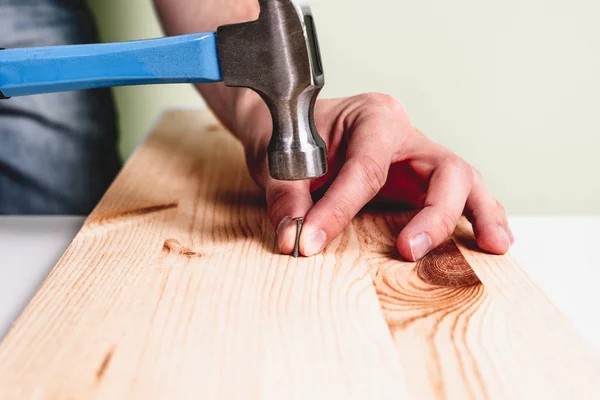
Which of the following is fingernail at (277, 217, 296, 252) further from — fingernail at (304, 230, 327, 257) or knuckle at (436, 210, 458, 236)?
knuckle at (436, 210, 458, 236)

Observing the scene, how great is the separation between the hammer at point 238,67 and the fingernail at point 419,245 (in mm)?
144

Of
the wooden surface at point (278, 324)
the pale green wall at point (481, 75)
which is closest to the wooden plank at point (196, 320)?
the wooden surface at point (278, 324)

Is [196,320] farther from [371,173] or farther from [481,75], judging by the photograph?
[481,75]

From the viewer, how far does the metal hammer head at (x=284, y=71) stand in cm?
73

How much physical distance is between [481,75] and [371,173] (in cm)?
140

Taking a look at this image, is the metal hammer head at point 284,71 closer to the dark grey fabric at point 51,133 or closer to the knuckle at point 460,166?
the knuckle at point 460,166

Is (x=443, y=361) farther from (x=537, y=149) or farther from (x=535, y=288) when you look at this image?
(x=537, y=149)

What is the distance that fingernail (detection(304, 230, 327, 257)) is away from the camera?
2.61 ft

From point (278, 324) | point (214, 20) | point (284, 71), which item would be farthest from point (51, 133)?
point (278, 324)

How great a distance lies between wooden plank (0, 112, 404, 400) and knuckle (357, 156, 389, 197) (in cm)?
7

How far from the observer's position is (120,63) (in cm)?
77

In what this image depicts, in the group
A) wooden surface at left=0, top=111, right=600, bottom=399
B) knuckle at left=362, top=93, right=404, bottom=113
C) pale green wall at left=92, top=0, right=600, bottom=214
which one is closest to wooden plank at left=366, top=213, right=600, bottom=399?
wooden surface at left=0, top=111, right=600, bottom=399

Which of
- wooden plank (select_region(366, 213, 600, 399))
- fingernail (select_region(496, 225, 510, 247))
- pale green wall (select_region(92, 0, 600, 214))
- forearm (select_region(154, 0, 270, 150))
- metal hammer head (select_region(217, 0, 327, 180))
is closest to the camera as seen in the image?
wooden plank (select_region(366, 213, 600, 399))

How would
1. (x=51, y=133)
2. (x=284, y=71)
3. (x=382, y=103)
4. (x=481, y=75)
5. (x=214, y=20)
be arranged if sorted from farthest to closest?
(x=481, y=75) → (x=51, y=133) → (x=214, y=20) → (x=382, y=103) → (x=284, y=71)
